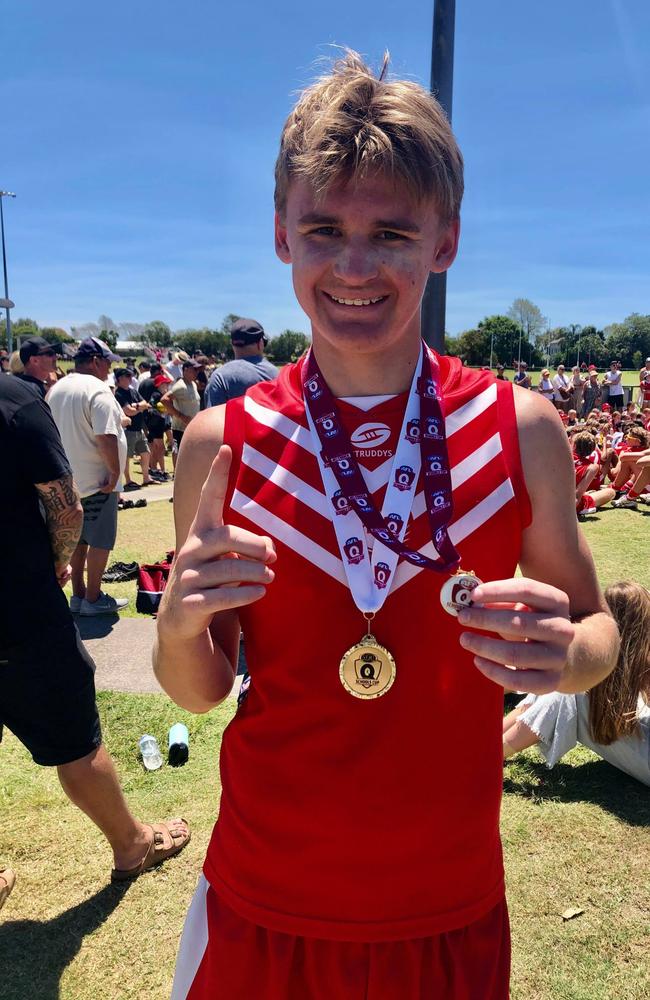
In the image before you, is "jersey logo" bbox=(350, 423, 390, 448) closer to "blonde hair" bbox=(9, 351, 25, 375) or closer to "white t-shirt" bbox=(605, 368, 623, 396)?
"blonde hair" bbox=(9, 351, 25, 375)

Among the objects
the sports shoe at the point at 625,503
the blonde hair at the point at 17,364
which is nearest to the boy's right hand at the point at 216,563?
the blonde hair at the point at 17,364

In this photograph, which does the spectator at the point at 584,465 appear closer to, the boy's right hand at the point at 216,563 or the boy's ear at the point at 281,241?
the boy's ear at the point at 281,241

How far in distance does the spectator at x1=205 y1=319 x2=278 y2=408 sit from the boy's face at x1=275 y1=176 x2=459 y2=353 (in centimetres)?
362

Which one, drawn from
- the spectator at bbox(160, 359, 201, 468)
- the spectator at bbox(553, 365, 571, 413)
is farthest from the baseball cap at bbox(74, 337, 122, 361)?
the spectator at bbox(553, 365, 571, 413)

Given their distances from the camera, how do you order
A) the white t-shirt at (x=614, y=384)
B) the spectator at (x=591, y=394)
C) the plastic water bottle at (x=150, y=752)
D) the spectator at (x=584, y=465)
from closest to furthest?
the plastic water bottle at (x=150, y=752) → the spectator at (x=584, y=465) → the white t-shirt at (x=614, y=384) → the spectator at (x=591, y=394)

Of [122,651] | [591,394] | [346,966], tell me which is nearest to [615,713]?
[346,966]

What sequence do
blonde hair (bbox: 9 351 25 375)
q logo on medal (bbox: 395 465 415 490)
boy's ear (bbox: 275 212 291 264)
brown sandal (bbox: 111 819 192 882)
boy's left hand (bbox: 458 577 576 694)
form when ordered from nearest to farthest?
boy's left hand (bbox: 458 577 576 694), q logo on medal (bbox: 395 465 415 490), boy's ear (bbox: 275 212 291 264), brown sandal (bbox: 111 819 192 882), blonde hair (bbox: 9 351 25 375)

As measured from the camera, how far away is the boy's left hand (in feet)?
3.66

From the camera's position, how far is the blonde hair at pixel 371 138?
1.35 meters

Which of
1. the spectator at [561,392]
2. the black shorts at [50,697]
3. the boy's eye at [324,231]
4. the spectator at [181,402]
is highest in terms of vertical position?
the spectator at [561,392]

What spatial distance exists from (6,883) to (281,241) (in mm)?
3136

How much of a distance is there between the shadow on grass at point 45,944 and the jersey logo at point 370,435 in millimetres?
2645

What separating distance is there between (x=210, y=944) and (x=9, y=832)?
268cm

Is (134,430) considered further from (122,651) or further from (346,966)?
(346,966)
